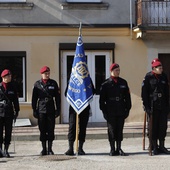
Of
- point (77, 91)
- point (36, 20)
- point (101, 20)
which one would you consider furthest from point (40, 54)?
point (77, 91)

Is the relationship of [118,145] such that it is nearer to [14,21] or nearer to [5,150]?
[5,150]

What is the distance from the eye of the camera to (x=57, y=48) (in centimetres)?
1584

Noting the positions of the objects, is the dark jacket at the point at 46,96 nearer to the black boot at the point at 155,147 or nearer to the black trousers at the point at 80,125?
the black trousers at the point at 80,125

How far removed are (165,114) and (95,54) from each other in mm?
6276

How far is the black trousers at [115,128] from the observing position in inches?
395

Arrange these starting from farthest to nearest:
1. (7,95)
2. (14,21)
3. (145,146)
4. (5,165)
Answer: (14,21) < (145,146) < (7,95) < (5,165)

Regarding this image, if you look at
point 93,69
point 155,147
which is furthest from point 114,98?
point 93,69

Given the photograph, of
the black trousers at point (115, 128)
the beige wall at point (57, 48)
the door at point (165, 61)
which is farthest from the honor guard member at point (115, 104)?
the door at point (165, 61)

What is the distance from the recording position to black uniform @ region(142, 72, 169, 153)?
1002 cm

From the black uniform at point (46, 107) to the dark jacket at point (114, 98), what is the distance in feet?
3.46

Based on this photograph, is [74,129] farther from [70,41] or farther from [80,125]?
[70,41]

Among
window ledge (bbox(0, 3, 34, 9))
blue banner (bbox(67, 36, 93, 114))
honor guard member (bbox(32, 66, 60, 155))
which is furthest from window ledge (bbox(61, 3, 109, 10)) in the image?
honor guard member (bbox(32, 66, 60, 155))

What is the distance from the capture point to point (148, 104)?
1002cm

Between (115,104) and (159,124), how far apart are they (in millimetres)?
1101
